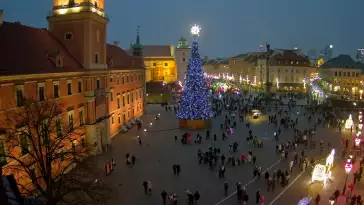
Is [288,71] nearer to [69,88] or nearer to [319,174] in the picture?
[319,174]

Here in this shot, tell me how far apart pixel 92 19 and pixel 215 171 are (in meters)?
16.8

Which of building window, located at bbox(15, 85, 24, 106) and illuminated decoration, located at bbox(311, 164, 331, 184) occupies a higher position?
building window, located at bbox(15, 85, 24, 106)

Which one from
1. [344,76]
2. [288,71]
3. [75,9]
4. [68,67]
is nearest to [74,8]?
[75,9]

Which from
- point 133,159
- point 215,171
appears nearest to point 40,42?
point 133,159

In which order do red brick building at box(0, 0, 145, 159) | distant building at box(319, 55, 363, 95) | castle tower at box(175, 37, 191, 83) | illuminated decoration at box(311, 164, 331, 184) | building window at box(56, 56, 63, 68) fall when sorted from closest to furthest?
red brick building at box(0, 0, 145, 159)
illuminated decoration at box(311, 164, 331, 184)
building window at box(56, 56, 63, 68)
distant building at box(319, 55, 363, 95)
castle tower at box(175, 37, 191, 83)

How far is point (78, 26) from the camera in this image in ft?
99.1

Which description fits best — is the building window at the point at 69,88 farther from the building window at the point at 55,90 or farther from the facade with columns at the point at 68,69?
the building window at the point at 55,90

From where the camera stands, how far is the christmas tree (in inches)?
1608

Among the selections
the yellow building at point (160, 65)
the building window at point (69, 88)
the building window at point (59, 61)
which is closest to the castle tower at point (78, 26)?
the building window at point (69, 88)

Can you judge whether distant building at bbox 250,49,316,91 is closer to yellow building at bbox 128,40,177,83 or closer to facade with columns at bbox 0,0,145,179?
yellow building at bbox 128,40,177,83

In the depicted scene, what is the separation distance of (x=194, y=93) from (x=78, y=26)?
15827 mm

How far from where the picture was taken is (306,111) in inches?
2174

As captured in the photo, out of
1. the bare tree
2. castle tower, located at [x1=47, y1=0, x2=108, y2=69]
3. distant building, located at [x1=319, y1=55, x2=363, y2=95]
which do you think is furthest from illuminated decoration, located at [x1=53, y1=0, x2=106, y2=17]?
distant building, located at [x1=319, y1=55, x2=363, y2=95]

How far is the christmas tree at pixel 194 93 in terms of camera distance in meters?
40.8
